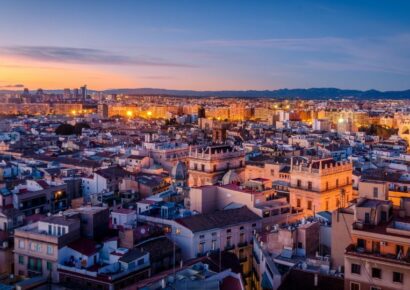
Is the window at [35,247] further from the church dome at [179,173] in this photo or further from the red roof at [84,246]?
the church dome at [179,173]

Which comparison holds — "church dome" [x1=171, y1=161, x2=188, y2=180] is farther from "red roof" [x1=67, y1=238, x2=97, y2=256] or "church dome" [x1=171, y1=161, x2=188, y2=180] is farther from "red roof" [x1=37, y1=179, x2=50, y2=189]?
"red roof" [x1=67, y1=238, x2=97, y2=256]

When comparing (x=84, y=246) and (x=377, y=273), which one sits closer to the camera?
(x=377, y=273)

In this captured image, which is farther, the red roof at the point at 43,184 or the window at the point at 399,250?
the red roof at the point at 43,184

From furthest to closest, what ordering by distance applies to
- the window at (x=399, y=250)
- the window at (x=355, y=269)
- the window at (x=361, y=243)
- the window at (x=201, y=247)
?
the window at (x=201, y=247) → the window at (x=361, y=243) → the window at (x=355, y=269) → the window at (x=399, y=250)

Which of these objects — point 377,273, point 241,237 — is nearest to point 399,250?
point 377,273

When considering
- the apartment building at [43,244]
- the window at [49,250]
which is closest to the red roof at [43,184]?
the apartment building at [43,244]

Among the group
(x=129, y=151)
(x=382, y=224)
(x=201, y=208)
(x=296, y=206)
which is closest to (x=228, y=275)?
(x=382, y=224)

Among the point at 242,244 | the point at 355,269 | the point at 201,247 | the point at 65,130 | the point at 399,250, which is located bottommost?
the point at 242,244

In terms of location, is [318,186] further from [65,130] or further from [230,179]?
[65,130]

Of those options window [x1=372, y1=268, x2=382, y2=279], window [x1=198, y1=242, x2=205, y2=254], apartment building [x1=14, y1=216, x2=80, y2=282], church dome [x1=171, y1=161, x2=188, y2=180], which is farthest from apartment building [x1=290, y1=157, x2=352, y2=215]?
window [x1=372, y1=268, x2=382, y2=279]

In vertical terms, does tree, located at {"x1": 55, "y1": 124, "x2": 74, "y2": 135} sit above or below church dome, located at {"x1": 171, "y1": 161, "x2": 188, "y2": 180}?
below
